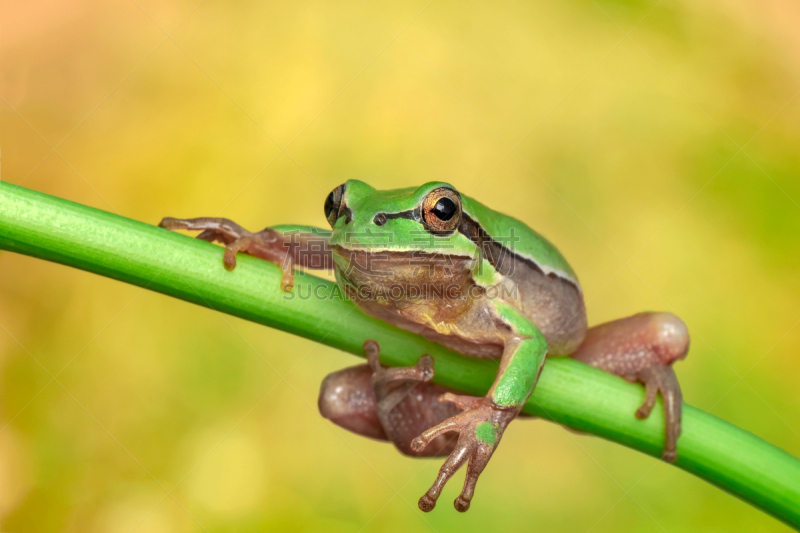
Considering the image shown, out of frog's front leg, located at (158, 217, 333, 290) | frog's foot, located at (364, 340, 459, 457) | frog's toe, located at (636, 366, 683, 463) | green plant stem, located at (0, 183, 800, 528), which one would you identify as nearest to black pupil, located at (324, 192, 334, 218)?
frog's front leg, located at (158, 217, 333, 290)

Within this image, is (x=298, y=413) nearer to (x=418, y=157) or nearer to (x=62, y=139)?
(x=418, y=157)

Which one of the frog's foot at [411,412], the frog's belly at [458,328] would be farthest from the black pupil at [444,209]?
the frog's foot at [411,412]

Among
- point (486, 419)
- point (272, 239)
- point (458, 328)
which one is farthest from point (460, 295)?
point (272, 239)

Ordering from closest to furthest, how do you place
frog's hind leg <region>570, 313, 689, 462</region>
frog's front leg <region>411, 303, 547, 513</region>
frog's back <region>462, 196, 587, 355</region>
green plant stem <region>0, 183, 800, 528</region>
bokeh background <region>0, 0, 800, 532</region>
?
green plant stem <region>0, 183, 800, 528</region>, frog's front leg <region>411, 303, 547, 513</region>, frog's back <region>462, 196, 587, 355</region>, frog's hind leg <region>570, 313, 689, 462</region>, bokeh background <region>0, 0, 800, 532</region>

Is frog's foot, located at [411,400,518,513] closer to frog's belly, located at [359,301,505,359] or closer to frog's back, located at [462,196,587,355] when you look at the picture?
frog's belly, located at [359,301,505,359]

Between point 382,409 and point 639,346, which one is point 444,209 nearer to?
point 382,409

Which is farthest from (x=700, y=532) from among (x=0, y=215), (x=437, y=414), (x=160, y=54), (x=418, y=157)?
(x=160, y=54)

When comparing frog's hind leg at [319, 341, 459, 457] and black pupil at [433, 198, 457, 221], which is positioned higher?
black pupil at [433, 198, 457, 221]
